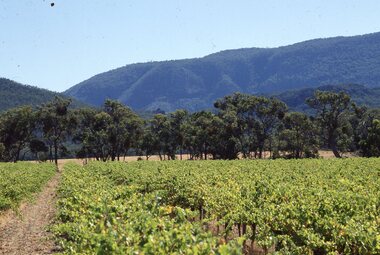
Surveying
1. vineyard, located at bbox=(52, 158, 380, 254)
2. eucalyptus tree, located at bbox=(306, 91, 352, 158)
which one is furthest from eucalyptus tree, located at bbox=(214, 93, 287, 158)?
vineyard, located at bbox=(52, 158, 380, 254)

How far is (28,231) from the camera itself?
22953 millimetres

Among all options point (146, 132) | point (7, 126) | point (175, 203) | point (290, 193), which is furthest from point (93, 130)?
point (290, 193)

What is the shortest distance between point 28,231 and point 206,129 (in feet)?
251

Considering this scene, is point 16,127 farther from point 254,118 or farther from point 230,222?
point 230,222

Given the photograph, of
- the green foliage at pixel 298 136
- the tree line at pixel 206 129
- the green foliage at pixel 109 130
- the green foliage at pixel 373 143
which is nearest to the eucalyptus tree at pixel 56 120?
the tree line at pixel 206 129

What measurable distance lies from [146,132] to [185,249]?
103 m

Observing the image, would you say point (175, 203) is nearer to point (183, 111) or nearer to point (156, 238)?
point (156, 238)

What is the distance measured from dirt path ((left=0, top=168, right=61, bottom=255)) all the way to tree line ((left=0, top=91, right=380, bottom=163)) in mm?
68790

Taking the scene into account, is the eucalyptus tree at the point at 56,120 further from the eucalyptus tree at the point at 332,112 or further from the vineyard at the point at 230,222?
the vineyard at the point at 230,222

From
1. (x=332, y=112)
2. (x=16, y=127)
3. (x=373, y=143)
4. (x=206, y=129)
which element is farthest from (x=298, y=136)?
(x=16, y=127)

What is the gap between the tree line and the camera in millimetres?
98000

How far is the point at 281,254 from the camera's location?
40.6ft

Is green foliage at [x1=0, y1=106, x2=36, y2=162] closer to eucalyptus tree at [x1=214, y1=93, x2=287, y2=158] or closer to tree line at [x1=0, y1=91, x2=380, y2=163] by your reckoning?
tree line at [x1=0, y1=91, x2=380, y2=163]

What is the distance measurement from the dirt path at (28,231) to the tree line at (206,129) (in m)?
68.8
